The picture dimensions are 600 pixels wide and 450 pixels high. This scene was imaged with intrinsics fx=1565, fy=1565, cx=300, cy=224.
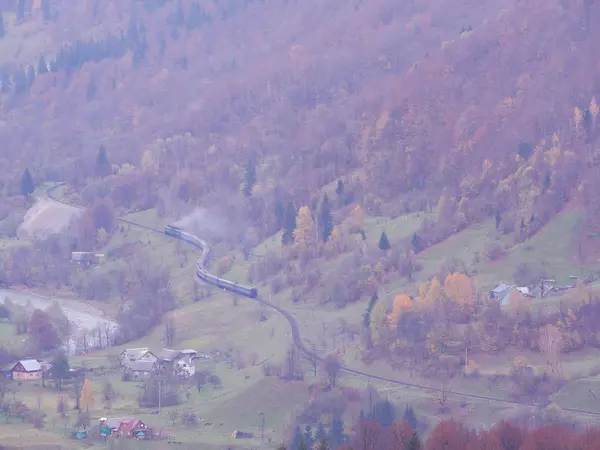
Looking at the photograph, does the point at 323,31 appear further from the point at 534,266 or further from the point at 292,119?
the point at 534,266

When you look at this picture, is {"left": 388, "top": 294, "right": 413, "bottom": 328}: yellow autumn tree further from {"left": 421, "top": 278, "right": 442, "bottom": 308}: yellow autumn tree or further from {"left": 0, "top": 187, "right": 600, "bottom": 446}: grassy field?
{"left": 0, "top": 187, "right": 600, "bottom": 446}: grassy field

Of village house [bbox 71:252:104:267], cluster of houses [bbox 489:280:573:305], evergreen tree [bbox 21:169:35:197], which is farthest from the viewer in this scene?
evergreen tree [bbox 21:169:35:197]

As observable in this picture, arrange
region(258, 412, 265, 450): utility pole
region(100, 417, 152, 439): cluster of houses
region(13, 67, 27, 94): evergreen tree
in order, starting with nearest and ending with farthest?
region(258, 412, 265, 450): utility pole
region(100, 417, 152, 439): cluster of houses
region(13, 67, 27, 94): evergreen tree

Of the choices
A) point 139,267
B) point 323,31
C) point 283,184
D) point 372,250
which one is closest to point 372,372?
point 372,250

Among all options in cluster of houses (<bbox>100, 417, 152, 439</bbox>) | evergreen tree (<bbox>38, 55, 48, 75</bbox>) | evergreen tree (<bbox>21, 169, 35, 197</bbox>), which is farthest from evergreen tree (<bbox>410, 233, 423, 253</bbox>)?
evergreen tree (<bbox>38, 55, 48, 75</bbox>)

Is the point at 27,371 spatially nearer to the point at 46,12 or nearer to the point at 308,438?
the point at 308,438

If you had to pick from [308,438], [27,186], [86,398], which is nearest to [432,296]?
[308,438]
